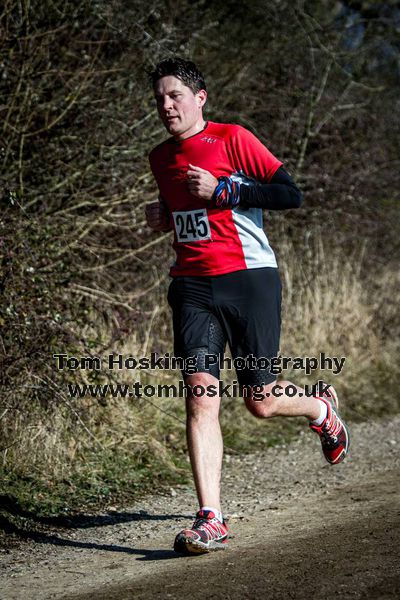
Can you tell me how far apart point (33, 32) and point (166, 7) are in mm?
2351

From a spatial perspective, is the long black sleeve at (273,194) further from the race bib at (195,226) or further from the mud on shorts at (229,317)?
the mud on shorts at (229,317)

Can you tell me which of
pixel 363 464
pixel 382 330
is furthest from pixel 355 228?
pixel 363 464

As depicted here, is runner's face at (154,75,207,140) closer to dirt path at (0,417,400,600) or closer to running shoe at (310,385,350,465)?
running shoe at (310,385,350,465)

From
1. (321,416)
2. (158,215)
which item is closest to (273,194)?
(158,215)

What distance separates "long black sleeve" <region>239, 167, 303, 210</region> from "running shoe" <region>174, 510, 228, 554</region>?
5.03 ft

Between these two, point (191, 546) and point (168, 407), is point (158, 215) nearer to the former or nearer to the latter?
point (191, 546)

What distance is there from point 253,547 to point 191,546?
356 millimetres

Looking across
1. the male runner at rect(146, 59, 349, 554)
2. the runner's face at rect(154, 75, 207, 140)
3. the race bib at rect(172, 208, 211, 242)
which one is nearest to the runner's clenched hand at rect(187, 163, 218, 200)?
the male runner at rect(146, 59, 349, 554)

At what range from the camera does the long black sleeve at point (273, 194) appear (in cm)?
436

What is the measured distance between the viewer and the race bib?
4.42 m

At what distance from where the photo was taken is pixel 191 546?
421 cm

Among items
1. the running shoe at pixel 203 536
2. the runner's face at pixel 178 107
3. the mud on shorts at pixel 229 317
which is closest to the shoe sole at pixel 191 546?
the running shoe at pixel 203 536

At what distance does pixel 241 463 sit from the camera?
6.59 meters

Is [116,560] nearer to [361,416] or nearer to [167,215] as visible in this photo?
[167,215]
